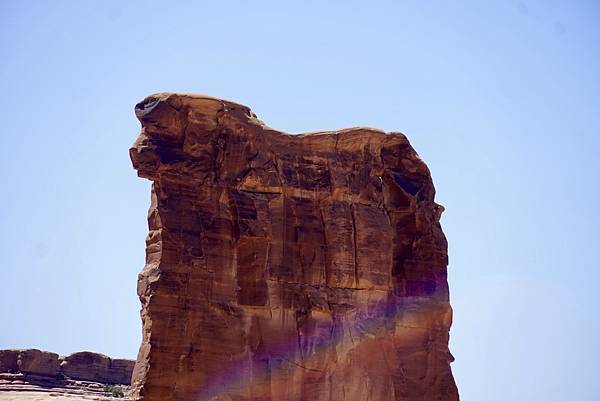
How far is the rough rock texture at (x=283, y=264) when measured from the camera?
26859 millimetres

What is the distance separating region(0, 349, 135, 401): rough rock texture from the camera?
3759cm

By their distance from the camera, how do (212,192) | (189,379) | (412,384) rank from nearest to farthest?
(189,379) → (212,192) → (412,384)

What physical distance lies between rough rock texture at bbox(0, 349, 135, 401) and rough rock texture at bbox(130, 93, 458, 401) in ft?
37.8

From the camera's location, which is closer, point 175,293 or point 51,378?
point 175,293

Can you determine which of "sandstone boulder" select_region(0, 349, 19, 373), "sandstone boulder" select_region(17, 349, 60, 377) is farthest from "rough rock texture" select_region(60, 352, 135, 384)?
"sandstone boulder" select_region(0, 349, 19, 373)

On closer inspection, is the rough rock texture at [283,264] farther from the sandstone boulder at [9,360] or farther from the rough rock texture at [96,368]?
the rough rock texture at [96,368]

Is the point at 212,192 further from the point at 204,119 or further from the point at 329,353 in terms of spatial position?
the point at 329,353

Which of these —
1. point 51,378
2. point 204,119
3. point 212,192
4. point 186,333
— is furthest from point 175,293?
point 51,378

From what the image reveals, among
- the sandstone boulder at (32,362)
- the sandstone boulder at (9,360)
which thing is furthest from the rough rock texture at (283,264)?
the sandstone boulder at (9,360)

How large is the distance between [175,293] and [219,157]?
160 inches

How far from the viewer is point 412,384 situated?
3081 cm

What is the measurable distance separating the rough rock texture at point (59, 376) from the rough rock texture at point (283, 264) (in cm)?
1152

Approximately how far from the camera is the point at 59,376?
40031 millimetres

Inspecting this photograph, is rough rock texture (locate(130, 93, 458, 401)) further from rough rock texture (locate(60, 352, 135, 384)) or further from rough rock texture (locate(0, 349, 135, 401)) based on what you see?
rough rock texture (locate(60, 352, 135, 384))
